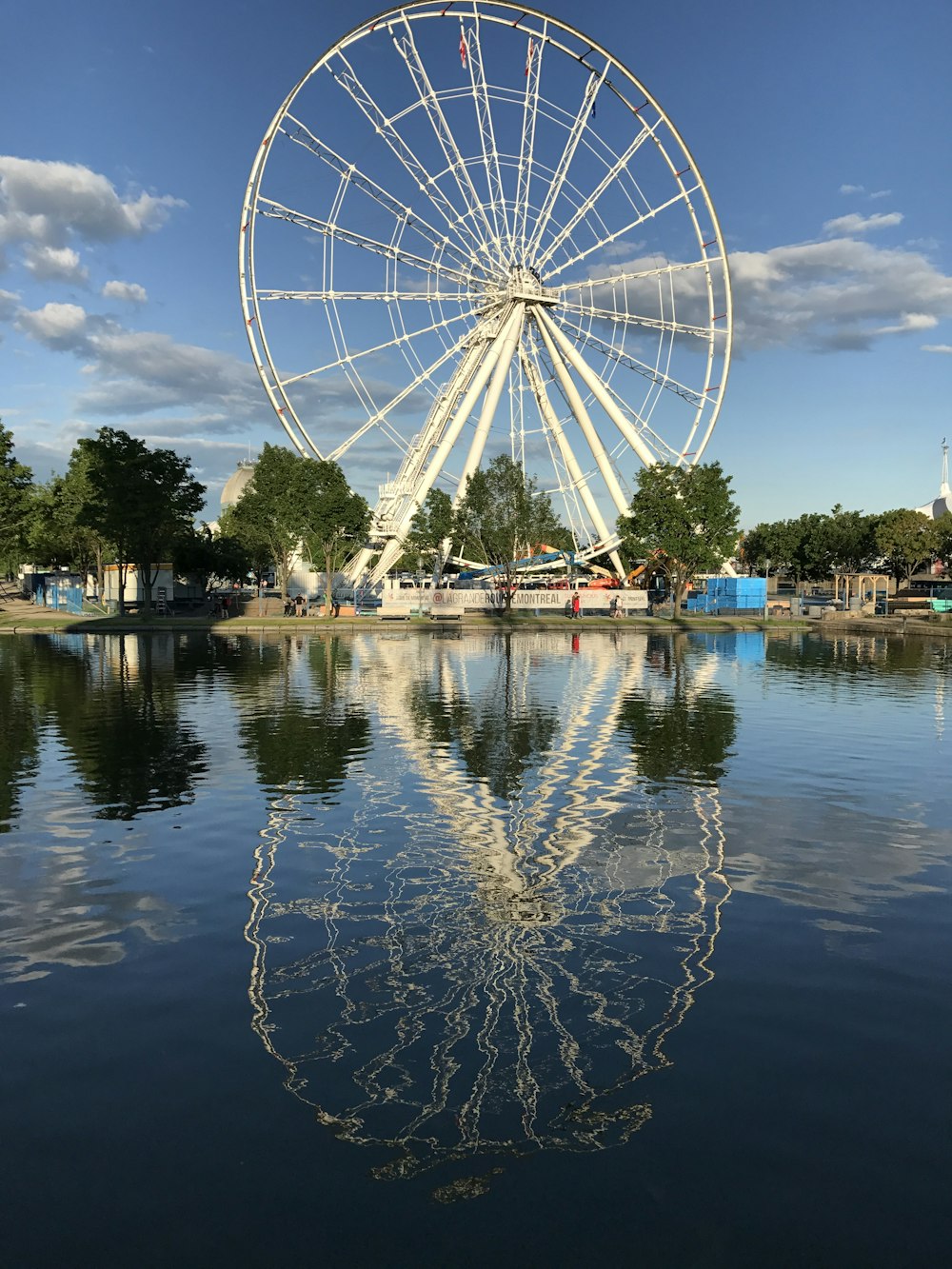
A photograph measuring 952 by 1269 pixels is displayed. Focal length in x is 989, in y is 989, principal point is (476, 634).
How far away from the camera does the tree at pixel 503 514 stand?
225 feet

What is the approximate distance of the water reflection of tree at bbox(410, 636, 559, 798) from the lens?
54.5 ft

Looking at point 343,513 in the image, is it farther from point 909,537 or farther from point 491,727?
point 909,537

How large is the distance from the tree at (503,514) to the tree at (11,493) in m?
32.5

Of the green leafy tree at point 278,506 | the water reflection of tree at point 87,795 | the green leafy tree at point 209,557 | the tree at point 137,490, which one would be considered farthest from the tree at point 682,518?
the green leafy tree at point 209,557

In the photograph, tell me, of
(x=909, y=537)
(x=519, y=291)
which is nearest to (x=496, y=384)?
(x=519, y=291)

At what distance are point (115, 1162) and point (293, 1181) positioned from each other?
105 centimetres

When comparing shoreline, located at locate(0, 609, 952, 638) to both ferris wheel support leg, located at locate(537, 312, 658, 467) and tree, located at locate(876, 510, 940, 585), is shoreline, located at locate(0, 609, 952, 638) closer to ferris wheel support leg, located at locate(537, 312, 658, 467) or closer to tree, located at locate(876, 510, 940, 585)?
ferris wheel support leg, located at locate(537, 312, 658, 467)

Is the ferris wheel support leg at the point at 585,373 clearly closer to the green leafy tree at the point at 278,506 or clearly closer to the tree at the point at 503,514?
the tree at the point at 503,514

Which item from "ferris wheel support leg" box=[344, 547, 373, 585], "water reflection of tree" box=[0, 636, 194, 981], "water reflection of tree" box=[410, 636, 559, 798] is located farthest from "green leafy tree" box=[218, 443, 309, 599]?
"water reflection of tree" box=[410, 636, 559, 798]

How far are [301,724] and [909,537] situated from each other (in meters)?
97.4

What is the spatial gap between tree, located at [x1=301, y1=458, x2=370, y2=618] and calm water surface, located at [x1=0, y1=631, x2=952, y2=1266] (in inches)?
2054

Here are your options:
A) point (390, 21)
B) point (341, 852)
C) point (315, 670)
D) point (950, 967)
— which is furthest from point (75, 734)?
point (390, 21)

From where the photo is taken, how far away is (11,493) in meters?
71.9

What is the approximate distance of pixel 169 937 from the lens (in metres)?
8.88
